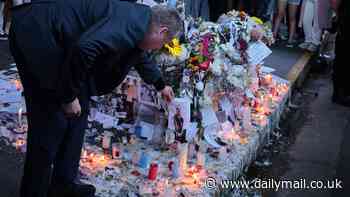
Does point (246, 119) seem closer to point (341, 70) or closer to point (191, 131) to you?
point (191, 131)

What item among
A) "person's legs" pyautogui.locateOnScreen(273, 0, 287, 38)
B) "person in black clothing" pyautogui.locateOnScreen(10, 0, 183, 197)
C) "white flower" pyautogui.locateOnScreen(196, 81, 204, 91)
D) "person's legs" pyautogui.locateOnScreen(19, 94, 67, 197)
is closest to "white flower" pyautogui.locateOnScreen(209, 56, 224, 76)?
"white flower" pyautogui.locateOnScreen(196, 81, 204, 91)

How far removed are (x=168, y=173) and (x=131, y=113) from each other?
2.15 feet

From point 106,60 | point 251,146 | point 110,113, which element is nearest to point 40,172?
point 106,60

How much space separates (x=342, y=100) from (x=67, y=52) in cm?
409

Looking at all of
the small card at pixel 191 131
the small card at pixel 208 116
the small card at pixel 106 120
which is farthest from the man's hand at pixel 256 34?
the small card at pixel 106 120

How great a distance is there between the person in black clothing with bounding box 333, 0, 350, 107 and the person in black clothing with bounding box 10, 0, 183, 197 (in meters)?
3.50

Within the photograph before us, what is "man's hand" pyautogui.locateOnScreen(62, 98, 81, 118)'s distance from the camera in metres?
2.70

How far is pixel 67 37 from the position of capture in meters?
2.64

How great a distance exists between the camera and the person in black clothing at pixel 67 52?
8.50ft

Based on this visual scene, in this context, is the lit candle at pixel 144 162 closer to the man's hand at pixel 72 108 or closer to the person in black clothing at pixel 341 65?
the man's hand at pixel 72 108

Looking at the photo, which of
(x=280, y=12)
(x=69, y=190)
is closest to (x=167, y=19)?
(x=69, y=190)

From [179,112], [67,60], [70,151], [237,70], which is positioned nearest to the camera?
[67,60]

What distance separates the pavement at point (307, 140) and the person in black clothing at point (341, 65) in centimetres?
12

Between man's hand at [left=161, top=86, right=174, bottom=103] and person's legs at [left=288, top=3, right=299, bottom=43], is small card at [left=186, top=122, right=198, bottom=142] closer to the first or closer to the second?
man's hand at [left=161, top=86, right=174, bottom=103]
